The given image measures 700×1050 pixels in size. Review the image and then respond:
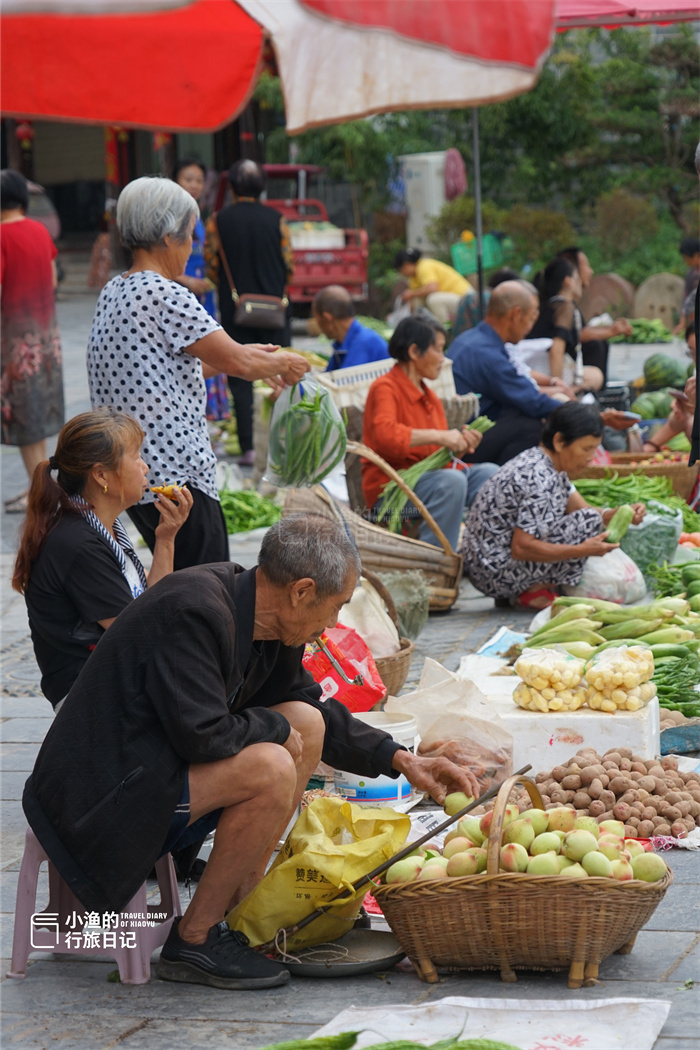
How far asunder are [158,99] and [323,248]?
43.2ft

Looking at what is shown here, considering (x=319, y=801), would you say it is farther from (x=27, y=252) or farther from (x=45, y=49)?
(x=27, y=252)

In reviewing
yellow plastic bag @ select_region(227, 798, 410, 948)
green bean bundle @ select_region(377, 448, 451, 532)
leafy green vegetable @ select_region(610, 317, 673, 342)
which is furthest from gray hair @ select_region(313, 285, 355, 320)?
leafy green vegetable @ select_region(610, 317, 673, 342)

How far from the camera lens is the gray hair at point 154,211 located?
4434mm

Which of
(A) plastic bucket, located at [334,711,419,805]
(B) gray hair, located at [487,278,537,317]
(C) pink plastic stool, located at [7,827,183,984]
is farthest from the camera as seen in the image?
(B) gray hair, located at [487,278,537,317]

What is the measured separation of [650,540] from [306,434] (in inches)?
80.4

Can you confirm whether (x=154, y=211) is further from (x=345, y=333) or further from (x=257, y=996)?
(x=345, y=333)

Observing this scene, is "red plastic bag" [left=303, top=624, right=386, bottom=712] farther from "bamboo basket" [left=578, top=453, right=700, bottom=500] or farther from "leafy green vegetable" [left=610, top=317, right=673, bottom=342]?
"leafy green vegetable" [left=610, top=317, right=673, bottom=342]

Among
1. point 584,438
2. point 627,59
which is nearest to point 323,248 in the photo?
point 627,59

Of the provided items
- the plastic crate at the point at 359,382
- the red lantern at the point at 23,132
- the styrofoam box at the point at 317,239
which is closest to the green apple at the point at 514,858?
the plastic crate at the point at 359,382

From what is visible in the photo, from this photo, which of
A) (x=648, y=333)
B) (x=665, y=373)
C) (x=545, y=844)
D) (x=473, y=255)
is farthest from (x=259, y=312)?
(x=648, y=333)

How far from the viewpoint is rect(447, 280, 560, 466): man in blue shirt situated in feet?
26.1

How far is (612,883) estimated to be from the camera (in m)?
3.05

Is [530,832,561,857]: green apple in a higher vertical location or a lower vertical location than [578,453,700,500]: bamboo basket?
lower

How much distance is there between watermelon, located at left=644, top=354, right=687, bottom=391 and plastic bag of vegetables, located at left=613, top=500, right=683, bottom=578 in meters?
4.19
